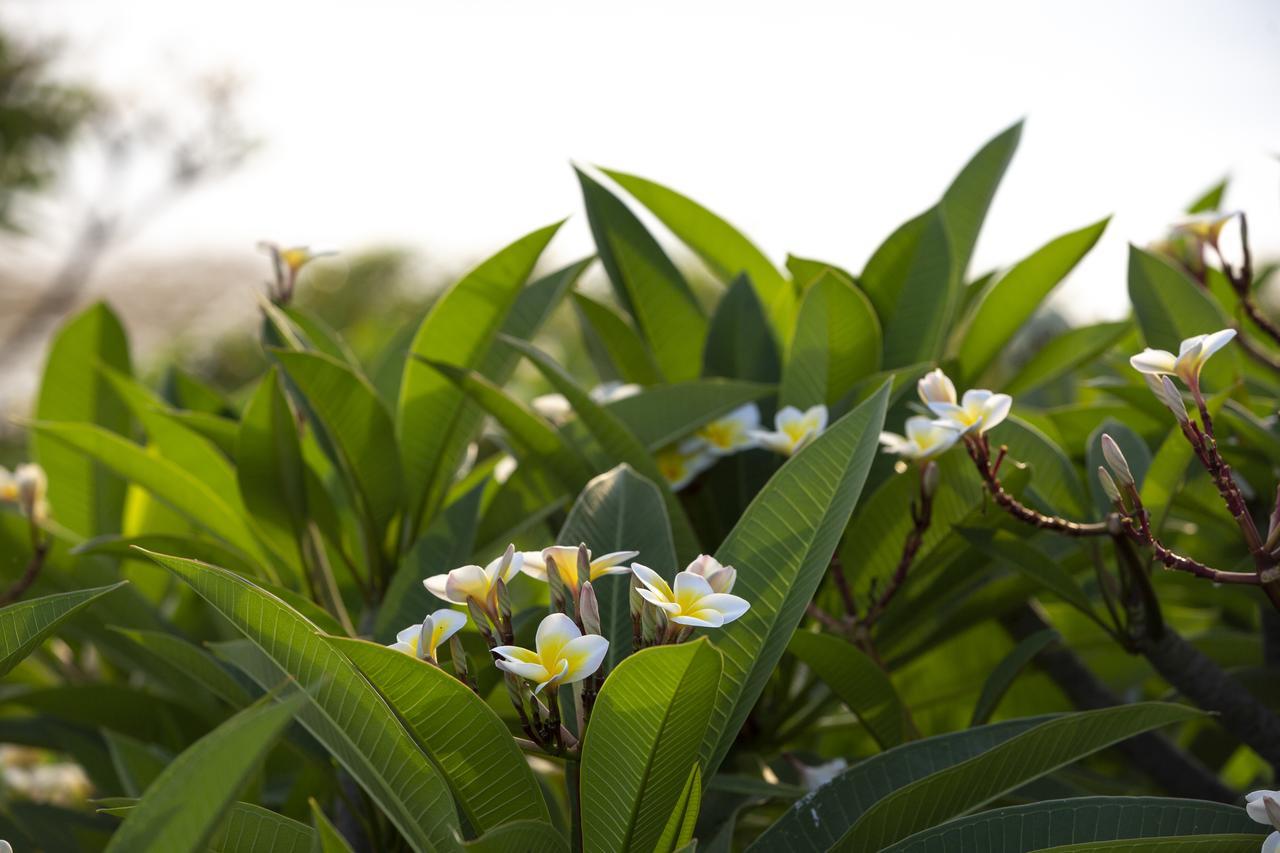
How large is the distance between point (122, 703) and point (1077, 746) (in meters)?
1.10

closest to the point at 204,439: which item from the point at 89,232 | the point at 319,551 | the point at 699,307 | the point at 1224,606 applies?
the point at 319,551

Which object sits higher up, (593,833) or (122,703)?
(593,833)

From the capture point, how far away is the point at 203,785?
20.6 inches

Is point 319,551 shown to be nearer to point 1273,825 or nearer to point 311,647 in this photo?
point 311,647

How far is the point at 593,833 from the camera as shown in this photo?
707mm

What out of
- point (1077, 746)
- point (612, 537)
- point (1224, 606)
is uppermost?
point (612, 537)

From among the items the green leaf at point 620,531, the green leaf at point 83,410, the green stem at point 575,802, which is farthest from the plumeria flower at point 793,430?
the green leaf at point 83,410

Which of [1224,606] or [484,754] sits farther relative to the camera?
[1224,606]

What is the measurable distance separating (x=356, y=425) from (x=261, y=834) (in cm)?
52

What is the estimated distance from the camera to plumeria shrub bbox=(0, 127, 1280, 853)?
0.68m

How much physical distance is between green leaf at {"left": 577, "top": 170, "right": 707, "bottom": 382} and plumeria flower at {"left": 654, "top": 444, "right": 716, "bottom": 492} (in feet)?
0.56

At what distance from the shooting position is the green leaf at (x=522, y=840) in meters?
0.62

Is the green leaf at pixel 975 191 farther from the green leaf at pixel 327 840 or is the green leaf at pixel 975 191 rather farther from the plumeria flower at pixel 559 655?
the green leaf at pixel 327 840

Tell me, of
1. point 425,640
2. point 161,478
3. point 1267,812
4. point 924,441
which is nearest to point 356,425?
point 161,478
